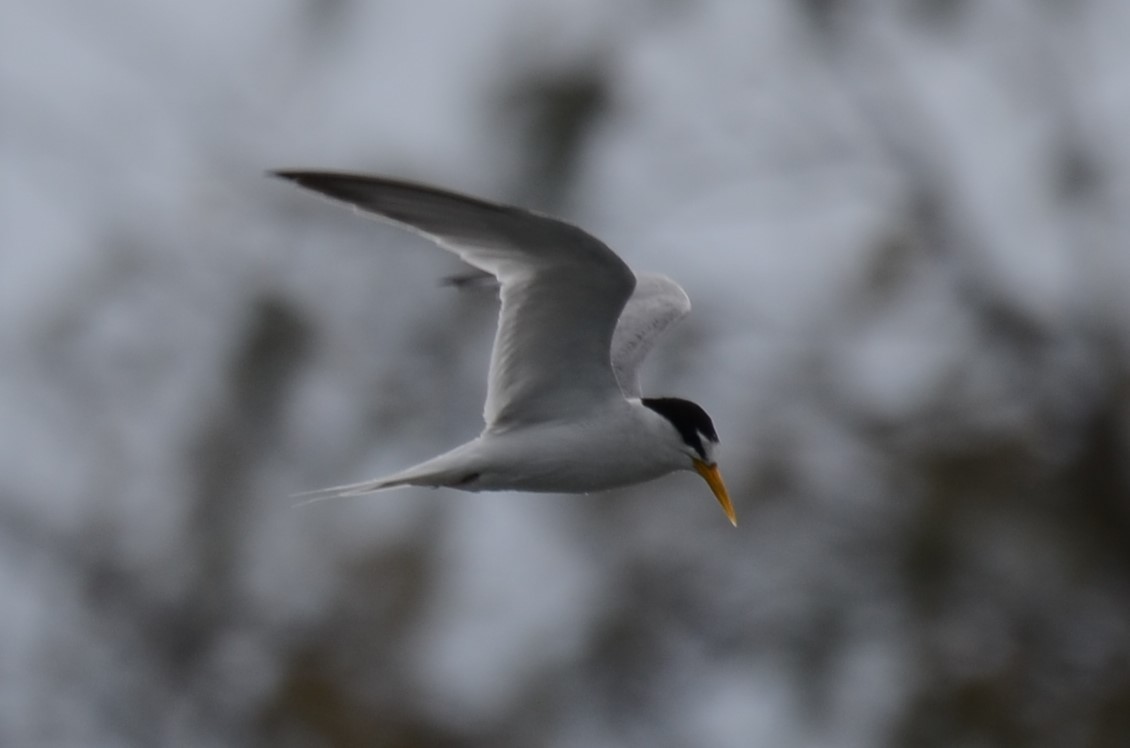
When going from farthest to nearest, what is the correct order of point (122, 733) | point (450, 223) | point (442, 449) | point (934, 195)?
point (934, 195) < point (442, 449) < point (122, 733) < point (450, 223)

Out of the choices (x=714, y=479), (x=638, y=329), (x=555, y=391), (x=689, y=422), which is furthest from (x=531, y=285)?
(x=638, y=329)

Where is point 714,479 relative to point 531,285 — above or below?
below

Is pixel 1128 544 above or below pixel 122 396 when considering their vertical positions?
above

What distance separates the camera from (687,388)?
32.3ft

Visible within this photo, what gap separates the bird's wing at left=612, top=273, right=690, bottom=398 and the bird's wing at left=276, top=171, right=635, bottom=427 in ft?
1.85

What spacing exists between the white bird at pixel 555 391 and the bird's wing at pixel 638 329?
1.46 ft

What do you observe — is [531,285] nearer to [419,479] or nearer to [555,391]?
[555,391]

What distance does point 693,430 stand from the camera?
5.66m

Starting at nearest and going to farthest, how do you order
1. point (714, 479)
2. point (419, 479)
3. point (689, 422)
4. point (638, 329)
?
point (419, 479)
point (689, 422)
point (714, 479)
point (638, 329)

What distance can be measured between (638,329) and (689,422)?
832mm

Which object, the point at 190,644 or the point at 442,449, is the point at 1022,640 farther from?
the point at 190,644

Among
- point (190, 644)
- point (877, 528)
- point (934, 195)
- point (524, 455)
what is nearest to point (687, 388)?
point (877, 528)

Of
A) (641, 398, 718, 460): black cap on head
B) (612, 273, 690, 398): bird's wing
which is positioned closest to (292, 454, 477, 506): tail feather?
(641, 398, 718, 460): black cap on head

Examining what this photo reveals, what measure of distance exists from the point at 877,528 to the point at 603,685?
1647mm
